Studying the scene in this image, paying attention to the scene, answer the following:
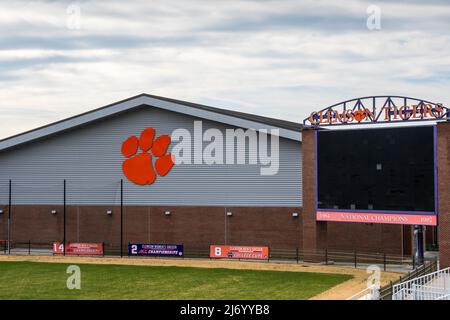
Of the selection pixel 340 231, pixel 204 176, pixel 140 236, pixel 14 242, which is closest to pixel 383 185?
pixel 340 231

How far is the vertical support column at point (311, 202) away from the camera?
147 ft

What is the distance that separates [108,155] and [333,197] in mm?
19958

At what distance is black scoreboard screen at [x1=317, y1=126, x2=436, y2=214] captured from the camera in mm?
40000

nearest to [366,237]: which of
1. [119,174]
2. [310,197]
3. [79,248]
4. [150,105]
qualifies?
[310,197]

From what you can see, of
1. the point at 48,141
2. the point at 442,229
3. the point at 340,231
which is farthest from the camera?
the point at 48,141

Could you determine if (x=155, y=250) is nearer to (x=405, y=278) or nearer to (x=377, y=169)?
(x=377, y=169)

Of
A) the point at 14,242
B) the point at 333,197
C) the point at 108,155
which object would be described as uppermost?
the point at 108,155

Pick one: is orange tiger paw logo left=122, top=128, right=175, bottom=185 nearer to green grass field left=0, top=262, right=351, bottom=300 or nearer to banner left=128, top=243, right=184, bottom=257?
banner left=128, top=243, right=184, bottom=257

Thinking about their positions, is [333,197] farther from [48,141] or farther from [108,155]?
[48,141]

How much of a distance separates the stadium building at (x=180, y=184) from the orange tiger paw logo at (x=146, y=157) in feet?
0.26

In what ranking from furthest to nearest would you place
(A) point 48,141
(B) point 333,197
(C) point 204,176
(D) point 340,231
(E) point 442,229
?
(A) point 48,141
(C) point 204,176
(D) point 340,231
(B) point 333,197
(E) point 442,229

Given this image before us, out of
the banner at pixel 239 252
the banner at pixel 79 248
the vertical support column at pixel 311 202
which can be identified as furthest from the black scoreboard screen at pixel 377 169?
the banner at pixel 79 248

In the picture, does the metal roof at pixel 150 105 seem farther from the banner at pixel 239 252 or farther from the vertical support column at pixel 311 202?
the banner at pixel 239 252
